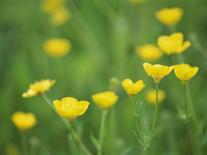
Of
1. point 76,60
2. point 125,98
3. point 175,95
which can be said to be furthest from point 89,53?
point 175,95

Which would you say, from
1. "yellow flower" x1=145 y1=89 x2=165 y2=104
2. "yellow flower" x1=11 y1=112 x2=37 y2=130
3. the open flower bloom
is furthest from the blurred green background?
the open flower bloom

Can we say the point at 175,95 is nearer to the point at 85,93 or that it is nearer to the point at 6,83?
the point at 85,93

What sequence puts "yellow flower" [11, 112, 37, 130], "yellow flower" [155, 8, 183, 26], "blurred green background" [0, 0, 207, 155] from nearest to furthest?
"yellow flower" [11, 112, 37, 130]
"yellow flower" [155, 8, 183, 26]
"blurred green background" [0, 0, 207, 155]

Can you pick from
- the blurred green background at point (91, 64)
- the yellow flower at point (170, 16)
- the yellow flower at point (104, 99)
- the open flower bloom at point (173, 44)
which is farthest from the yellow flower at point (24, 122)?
the yellow flower at point (170, 16)

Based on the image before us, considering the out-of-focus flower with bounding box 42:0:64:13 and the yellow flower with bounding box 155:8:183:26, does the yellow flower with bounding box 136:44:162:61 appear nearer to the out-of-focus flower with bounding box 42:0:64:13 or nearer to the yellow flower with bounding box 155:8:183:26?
the yellow flower with bounding box 155:8:183:26

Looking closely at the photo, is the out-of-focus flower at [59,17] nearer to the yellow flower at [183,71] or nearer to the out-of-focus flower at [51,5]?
the out-of-focus flower at [51,5]

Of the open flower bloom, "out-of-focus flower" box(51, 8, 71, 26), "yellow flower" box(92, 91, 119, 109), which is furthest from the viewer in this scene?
"out-of-focus flower" box(51, 8, 71, 26)
